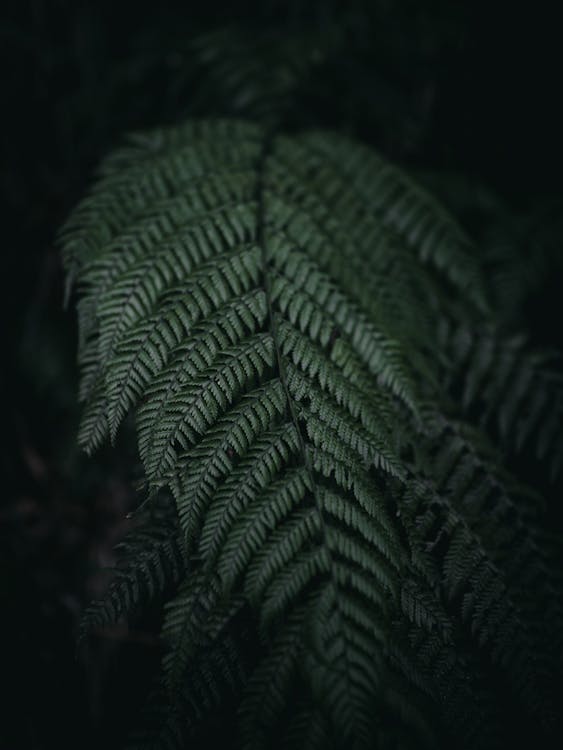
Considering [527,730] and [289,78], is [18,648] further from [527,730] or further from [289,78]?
[289,78]

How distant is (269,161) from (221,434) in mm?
1114

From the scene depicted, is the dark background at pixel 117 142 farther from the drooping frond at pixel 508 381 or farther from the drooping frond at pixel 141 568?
the drooping frond at pixel 141 568

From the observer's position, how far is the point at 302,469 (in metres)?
1.32

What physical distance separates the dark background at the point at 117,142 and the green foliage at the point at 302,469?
851 mm

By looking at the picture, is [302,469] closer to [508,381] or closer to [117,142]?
[508,381]

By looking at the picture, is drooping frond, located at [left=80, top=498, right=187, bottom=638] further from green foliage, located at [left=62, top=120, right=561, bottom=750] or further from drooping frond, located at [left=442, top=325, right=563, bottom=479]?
drooping frond, located at [left=442, top=325, right=563, bottom=479]

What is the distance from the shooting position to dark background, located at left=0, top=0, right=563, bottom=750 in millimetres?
2490

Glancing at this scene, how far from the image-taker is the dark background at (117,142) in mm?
2490

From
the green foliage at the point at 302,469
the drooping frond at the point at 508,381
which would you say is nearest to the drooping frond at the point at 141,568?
the green foliage at the point at 302,469

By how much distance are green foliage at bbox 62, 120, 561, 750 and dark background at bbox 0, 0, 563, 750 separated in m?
0.85

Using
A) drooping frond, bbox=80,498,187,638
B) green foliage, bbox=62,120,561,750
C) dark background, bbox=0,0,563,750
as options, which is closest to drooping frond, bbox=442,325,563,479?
green foliage, bbox=62,120,561,750

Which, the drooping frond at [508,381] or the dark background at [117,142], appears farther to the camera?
the dark background at [117,142]

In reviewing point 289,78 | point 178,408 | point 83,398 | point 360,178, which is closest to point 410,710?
point 178,408

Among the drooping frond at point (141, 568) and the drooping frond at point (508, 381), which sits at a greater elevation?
the drooping frond at point (508, 381)
